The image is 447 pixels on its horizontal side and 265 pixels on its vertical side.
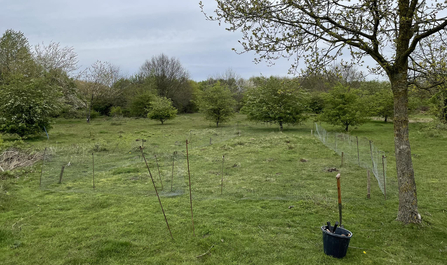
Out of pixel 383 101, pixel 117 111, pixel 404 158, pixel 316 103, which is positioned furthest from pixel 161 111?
pixel 404 158

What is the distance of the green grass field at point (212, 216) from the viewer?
4.56 meters

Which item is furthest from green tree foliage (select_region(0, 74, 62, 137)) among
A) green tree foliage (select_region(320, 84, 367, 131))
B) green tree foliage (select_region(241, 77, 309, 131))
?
green tree foliage (select_region(320, 84, 367, 131))

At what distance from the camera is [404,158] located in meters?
5.58

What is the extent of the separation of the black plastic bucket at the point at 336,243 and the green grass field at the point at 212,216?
110mm

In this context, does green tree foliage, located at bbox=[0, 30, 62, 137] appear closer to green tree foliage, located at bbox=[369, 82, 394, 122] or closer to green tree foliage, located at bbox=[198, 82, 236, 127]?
green tree foliage, located at bbox=[198, 82, 236, 127]

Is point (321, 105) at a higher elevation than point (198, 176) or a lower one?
higher

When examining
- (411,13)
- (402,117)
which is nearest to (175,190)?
(402,117)

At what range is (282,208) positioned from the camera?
684 centimetres

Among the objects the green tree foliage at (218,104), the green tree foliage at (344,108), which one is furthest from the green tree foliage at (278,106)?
the green tree foliage at (218,104)

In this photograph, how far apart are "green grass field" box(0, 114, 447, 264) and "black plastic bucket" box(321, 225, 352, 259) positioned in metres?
0.11

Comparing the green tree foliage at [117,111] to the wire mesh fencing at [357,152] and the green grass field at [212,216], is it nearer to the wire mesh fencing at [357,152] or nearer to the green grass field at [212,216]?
the green grass field at [212,216]

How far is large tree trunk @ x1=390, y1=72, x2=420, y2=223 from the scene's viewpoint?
5.54 metres

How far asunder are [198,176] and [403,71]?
723 centimetres

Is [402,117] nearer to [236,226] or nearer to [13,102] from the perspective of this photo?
[236,226]
